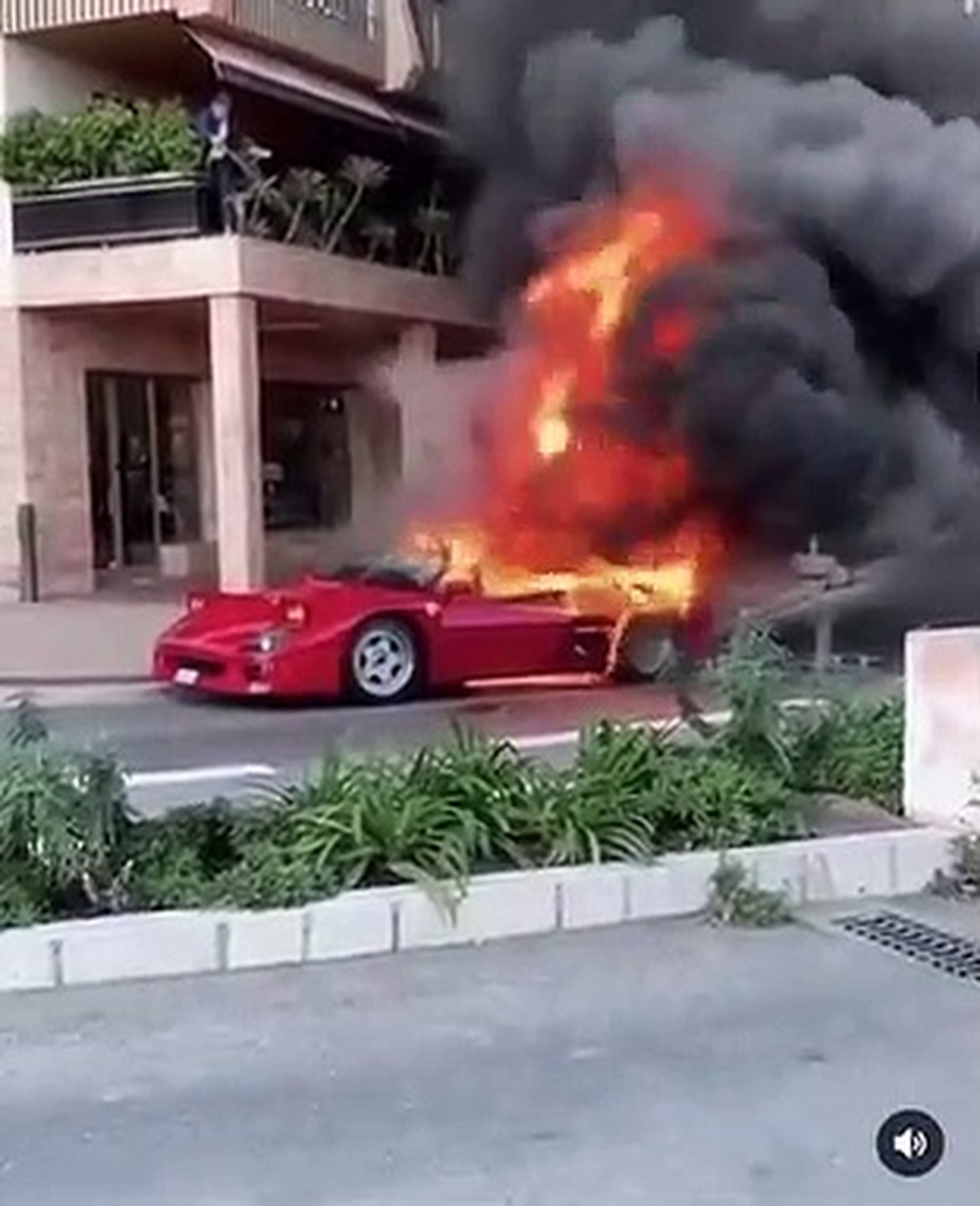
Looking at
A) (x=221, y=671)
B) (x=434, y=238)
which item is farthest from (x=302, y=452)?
(x=221, y=671)

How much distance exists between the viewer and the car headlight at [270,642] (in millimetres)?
11102

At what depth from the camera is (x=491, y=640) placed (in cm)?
1159

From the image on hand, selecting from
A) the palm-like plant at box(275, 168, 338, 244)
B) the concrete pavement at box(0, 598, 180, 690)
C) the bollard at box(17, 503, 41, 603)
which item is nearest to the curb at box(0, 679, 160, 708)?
the concrete pavement at box(0, 598, 180, 690)

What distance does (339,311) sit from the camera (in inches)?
731

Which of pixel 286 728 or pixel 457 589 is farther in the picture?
pixel 457 589

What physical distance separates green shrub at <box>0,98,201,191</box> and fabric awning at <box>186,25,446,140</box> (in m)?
0.63

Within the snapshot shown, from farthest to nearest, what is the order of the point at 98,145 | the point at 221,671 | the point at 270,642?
the point at 98,145, the point at 221,671, the point at 270,642

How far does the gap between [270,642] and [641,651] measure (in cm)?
241

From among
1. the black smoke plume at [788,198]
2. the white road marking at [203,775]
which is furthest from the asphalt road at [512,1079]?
the black smoke plume at [788,198]

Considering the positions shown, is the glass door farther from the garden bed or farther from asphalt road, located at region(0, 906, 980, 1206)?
asphalt road, located at region(0, 906, 980, 1206)

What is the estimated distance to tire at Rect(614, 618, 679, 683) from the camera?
11797mm

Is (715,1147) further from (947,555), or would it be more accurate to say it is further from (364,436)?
(364,436)

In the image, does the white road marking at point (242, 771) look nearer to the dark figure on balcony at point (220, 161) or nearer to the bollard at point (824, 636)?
the bollard at point (824, 636)

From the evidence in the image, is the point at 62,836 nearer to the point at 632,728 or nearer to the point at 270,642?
the point at 632,728
